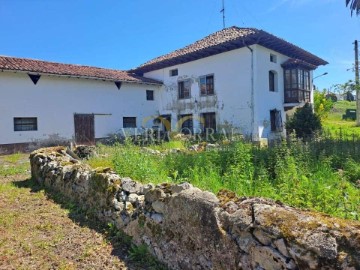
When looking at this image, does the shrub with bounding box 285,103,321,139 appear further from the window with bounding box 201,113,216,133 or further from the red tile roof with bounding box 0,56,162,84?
the red tile roof with bounding box 0,56,162,84

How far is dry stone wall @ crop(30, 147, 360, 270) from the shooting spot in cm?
198

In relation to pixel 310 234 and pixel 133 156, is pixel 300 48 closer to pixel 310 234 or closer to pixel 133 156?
pixel 133 156

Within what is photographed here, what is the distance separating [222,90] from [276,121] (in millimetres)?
4069

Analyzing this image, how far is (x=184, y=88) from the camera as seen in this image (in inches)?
811

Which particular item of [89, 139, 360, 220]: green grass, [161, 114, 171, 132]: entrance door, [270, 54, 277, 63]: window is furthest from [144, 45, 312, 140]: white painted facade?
[89, 139, 360, 220]: green grass

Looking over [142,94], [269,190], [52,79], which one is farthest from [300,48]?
[269,190]

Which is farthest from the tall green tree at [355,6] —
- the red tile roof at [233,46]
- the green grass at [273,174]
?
the green grass at [273,174]

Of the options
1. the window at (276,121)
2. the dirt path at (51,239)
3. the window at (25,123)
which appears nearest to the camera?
the dirt path at (51,239)

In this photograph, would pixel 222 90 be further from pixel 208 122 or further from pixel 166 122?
pixel 166 122

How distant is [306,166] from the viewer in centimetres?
486

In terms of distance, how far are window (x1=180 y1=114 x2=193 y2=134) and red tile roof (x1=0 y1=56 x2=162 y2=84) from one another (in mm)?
3694

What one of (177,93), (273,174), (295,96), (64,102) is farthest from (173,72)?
(273,174)

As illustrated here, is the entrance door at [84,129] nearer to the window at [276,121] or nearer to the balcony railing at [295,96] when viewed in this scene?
the window at [276,121]

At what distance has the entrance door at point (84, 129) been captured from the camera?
17906mm
